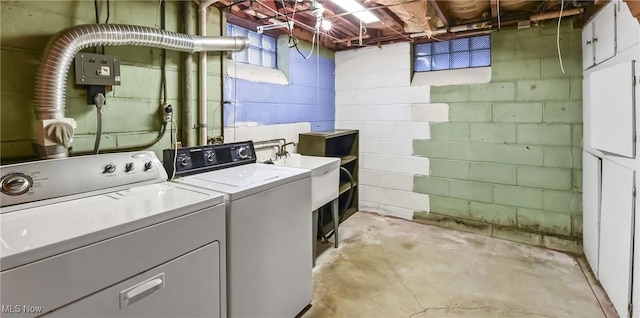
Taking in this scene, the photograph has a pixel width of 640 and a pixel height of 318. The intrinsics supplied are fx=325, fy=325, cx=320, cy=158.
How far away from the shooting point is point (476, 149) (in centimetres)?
351

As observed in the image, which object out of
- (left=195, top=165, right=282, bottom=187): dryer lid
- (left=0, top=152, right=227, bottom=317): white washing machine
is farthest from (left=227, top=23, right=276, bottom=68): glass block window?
(left=0, top=152, right=227, bottom=317): white washing machine

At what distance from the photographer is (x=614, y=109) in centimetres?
204

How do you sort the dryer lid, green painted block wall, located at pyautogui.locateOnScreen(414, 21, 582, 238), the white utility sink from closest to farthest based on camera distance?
the dryer lid, the white utility sink, green painted block wall, located at pyautogui.locateOnScreen(414, 21, 582, 238)

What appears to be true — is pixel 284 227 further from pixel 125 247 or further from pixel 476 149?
pixel 476 149

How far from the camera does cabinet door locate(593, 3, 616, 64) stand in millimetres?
2115

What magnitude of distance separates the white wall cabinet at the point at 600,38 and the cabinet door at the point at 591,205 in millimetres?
771

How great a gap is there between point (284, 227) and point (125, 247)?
0.90 m

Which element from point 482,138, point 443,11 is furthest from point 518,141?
point 443,11

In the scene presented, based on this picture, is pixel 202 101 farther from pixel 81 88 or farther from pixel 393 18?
pixel 393 18

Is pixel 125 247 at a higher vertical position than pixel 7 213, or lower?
lower

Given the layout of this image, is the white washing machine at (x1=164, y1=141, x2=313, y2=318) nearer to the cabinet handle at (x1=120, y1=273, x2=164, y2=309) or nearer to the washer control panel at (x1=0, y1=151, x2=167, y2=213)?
the washer control panel at (x1=0, y1=151, x2=167, y2=213)

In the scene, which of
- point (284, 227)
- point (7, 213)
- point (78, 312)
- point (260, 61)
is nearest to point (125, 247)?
point (78, 312)

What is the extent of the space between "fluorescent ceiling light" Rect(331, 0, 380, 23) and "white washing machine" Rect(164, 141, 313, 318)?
1.44 meters

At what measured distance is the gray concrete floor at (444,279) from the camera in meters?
2.19
